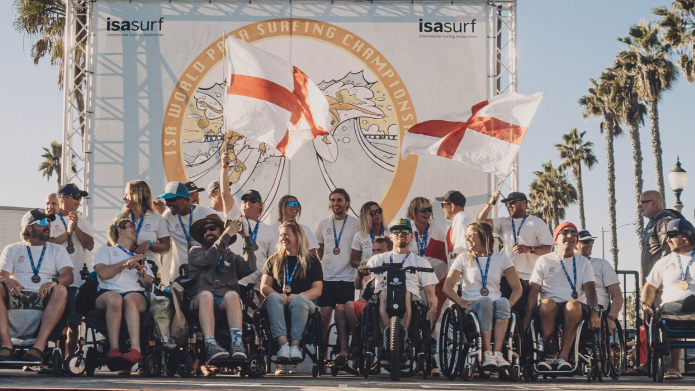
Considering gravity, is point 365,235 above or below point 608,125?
below

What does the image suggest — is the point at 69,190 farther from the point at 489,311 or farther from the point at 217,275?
the point at 489,311

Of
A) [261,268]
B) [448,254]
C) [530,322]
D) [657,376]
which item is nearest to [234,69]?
[261,268]

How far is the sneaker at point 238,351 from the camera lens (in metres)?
8.61

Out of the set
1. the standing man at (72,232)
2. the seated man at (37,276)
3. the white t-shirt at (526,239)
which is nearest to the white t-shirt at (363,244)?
the white t-shirt at (526,239)

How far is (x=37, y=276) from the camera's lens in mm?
9266

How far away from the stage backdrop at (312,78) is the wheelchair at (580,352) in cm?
Result: 323

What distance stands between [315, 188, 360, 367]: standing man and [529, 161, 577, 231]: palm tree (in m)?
39.6

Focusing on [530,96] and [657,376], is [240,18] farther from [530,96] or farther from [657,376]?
[657,376]

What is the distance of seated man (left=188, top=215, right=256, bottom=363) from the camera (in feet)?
28.7

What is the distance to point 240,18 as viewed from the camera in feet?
41.9

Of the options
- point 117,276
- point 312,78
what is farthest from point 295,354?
point 312,78

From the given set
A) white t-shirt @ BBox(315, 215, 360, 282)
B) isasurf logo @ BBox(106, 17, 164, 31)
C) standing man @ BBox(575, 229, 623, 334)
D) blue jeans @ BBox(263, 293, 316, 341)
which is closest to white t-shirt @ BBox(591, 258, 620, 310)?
standing man @ BBox(575, 229, 623, 334)

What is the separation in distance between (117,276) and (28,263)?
884mm

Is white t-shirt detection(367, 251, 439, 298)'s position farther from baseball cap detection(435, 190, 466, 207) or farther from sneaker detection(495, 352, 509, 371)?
baseball cap detection(435, 190, 466, 207)
